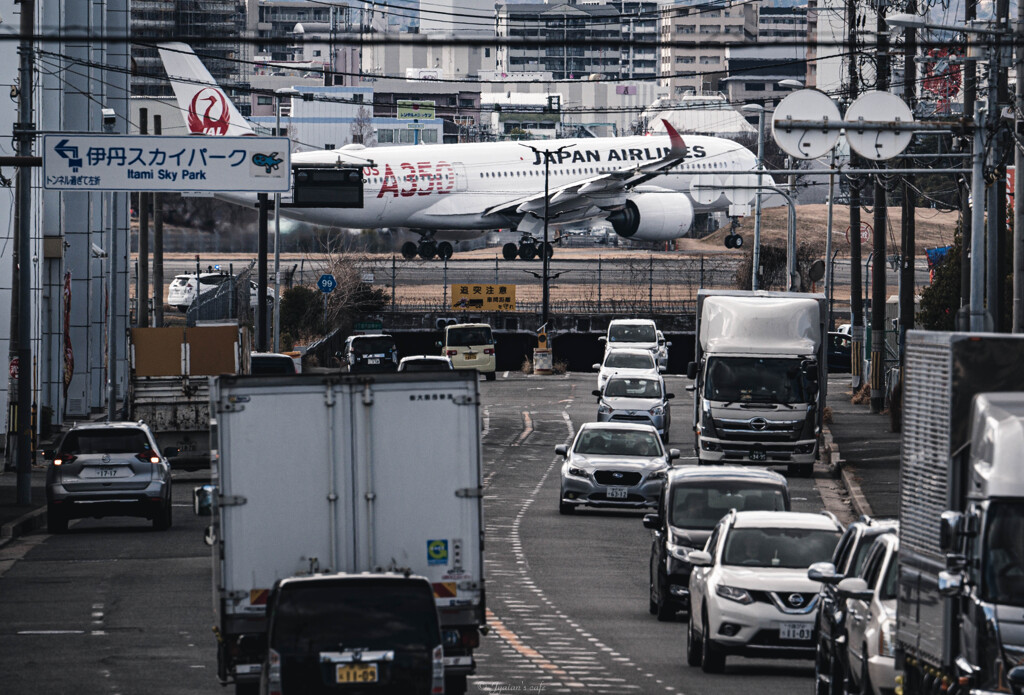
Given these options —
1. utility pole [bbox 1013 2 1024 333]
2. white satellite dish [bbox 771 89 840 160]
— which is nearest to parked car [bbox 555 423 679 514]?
white satellite dish [bbox 771 89 840 160]

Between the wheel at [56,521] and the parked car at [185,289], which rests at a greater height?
the parked car at [185,289]

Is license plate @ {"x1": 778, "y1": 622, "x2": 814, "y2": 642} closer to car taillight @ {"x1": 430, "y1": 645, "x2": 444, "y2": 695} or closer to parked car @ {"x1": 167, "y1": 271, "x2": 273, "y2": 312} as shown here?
car taillight @ {"x1": 430, "y1": 645, "x2": 444, "y2": 695}

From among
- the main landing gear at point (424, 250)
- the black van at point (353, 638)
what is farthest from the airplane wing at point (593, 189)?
the black van at point (353, 638)

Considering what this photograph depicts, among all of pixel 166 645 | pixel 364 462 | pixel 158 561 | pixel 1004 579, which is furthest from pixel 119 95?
pixel 1004 579

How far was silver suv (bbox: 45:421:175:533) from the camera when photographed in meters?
27.7

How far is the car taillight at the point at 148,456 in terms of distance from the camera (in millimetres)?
27766

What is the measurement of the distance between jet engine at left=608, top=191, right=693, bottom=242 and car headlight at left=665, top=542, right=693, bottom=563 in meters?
63.8

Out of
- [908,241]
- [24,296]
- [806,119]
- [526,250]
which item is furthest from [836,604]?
[526,250]

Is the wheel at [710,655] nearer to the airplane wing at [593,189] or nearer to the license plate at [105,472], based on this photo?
the license plate at [105,472]

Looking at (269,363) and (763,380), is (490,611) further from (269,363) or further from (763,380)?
(269,363)

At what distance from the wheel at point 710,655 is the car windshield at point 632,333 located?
4351 cm

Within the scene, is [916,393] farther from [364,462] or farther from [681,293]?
[681,293]

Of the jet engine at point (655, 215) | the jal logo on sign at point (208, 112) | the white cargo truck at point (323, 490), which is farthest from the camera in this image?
the jal logo on sign at point (208, 112)

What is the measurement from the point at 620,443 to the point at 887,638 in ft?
61.5
